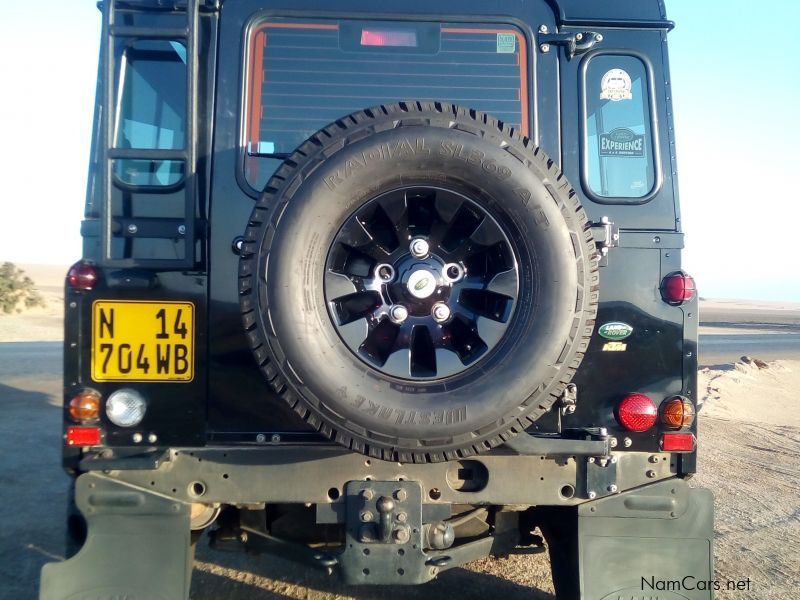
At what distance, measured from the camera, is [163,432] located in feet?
9.82

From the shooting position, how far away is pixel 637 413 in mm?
3021

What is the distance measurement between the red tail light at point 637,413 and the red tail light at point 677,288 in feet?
1.44

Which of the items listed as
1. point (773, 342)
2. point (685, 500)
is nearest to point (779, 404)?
point (685, 500)

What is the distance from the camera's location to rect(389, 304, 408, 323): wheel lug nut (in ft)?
8.99

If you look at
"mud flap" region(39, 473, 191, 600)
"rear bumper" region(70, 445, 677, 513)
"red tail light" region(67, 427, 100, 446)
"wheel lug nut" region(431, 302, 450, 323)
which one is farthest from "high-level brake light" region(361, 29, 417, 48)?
"mud flap" region(39, 473, 191, 600)

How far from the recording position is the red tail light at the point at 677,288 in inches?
119

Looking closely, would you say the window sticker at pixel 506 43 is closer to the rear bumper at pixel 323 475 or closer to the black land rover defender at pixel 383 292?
the black land rover defender at pixel 383 292

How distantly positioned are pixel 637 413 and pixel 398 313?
112 centimetres

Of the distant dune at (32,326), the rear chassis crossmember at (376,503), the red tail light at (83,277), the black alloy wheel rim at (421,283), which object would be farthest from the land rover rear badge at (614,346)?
the distant dune at (32,326)

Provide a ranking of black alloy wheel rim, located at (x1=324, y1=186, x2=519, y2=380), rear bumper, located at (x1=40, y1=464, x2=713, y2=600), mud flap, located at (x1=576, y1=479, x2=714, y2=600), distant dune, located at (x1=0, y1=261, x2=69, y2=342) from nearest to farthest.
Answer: black alloy wheel rim, located at (x1=324, y1=186, x2=519, y2=380), rear bumper, located at (x1=40, y1=464, x2=713, y2=600), mud flap, located at (x1=576, y1=479, x2=714, y2=600), distant dune, located at (x1=0, y1=261, x2=69, y2=342)

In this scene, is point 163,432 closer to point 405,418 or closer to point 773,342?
point 405,418

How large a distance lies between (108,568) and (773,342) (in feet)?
84.4

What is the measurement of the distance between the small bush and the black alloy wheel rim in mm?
28333

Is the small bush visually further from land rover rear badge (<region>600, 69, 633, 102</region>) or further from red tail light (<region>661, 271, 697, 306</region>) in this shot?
red tail light (<region>661, 271, 697, 306</region>)
